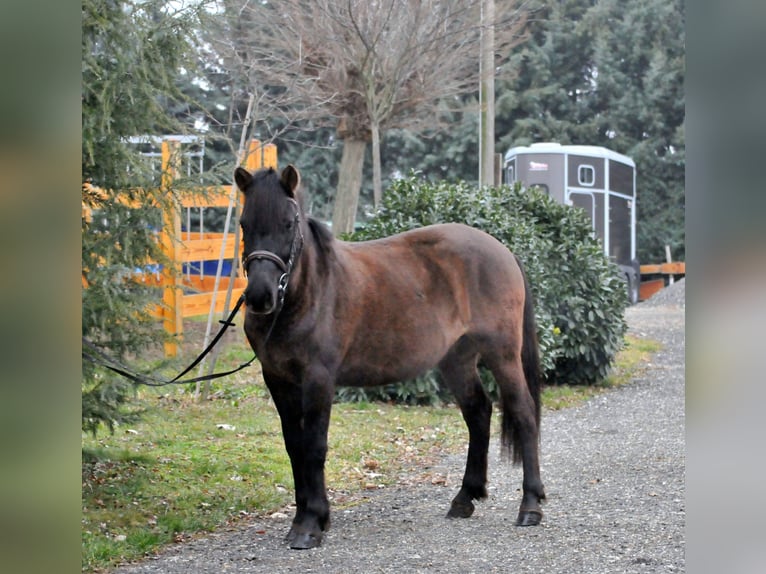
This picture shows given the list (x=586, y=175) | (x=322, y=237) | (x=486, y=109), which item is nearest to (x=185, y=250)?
(x=322, y=237)

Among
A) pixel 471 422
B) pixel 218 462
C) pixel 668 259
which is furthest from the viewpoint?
pixel 668 259

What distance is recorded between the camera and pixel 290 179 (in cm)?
478

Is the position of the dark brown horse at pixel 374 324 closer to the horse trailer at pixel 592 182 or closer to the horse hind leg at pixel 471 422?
the horse hind leg at pixel 471 422

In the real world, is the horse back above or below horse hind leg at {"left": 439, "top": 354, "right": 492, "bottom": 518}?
above

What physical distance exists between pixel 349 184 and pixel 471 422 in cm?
927

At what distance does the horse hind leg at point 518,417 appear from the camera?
5508 mm

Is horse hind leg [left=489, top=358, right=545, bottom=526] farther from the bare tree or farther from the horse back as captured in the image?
the bare tree

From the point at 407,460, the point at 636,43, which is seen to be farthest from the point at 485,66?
the point at 636,43

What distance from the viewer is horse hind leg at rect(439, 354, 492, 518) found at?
5594mm

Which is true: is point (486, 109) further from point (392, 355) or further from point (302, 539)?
point (302, 539)

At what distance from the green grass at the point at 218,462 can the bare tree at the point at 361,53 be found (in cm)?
338

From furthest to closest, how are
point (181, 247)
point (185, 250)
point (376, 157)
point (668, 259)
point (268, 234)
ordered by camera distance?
point (668, 259) < point (376, 157) < point (181, 247) < point (185, 250) < point (268, 234)

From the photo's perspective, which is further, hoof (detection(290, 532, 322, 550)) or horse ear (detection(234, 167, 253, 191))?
hoof (detection(290, 532, 322, 550))

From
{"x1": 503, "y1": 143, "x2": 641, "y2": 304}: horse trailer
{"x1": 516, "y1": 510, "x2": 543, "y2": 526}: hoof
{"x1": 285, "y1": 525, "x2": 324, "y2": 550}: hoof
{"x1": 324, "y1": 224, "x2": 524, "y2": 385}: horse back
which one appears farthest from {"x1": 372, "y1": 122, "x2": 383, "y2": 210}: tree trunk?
{"x1": 503, "y1": 143, "x2": 641, "y2": 304}: horse trailer
